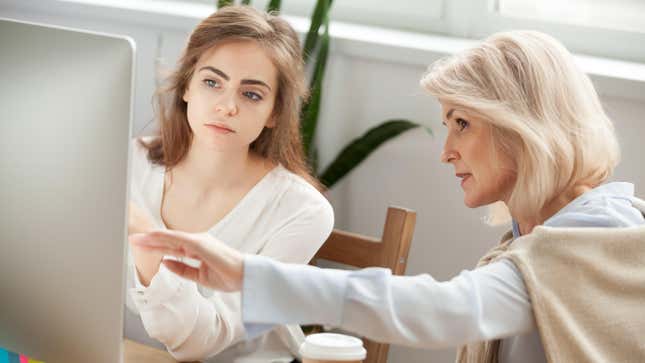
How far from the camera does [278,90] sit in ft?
6.56

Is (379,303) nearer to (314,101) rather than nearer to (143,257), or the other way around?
(143,257)

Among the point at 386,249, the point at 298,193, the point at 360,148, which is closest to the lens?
the point at 386,249

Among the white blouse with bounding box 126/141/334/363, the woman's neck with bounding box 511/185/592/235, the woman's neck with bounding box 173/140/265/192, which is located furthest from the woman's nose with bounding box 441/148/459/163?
the woman's neck with bounding box 173/140/265/192

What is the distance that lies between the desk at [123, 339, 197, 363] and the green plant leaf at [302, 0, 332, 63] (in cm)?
100

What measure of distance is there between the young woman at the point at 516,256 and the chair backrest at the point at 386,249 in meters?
0.24

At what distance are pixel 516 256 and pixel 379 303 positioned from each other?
22 centimetres

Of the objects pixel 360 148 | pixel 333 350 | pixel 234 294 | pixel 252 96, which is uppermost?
pixel 252 96

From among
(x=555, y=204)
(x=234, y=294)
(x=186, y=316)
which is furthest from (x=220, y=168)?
(x=555, y=204)

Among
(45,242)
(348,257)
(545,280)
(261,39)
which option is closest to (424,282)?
(545,280)

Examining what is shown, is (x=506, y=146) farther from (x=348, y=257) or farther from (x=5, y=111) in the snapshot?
(x=5, y=111)

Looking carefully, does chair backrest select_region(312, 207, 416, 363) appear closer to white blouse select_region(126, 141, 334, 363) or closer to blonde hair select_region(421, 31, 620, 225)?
white blouse select_region(126, 141, 334, 363)

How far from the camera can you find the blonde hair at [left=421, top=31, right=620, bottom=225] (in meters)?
1.42

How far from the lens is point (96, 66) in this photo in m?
1.09

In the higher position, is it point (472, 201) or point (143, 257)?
point (472, 201)
